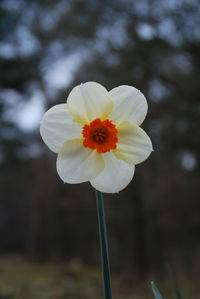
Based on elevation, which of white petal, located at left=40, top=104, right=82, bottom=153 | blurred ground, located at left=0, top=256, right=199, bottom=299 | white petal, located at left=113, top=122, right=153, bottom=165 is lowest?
blurred ground, located at left=0, top=256, right=199, bottom=299

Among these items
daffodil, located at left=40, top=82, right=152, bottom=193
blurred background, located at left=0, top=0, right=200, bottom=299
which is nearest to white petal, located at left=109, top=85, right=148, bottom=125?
daffodil, located at left=40, top=82, right=152, bottom=193

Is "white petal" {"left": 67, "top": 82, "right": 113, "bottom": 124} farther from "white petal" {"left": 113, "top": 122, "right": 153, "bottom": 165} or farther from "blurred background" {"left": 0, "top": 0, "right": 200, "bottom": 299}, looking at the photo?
"blurred background" {"left": 0, "top": 0, "right": 200, "bottom": 299}

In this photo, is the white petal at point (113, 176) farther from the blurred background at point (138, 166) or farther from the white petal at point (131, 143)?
the blurred background at point (138, 166)

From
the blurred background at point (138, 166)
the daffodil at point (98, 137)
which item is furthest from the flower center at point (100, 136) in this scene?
the blurred background at point (138, 166)

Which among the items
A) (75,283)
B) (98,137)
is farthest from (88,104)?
(75,283)

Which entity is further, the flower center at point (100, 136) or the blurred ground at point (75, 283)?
the blurred ground at point (75, 283)

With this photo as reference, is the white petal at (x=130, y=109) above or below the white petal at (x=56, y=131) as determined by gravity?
above
